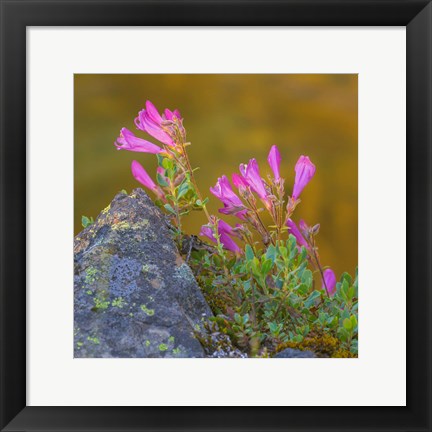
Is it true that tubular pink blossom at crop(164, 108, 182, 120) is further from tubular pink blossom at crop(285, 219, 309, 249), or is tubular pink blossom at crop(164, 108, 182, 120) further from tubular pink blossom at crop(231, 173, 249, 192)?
tubular pink blossom at crop(285, 219, 309, 249)

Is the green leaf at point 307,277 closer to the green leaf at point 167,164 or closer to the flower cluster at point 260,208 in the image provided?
the flower cluster at point 260,208

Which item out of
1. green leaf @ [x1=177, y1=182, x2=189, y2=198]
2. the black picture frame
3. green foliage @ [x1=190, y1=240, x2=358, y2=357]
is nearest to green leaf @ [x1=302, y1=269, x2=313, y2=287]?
green foliage @ [x1=190, y1=240, x2=358, y2=357]

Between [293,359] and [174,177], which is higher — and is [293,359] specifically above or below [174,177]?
below

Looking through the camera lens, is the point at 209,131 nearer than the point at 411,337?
No

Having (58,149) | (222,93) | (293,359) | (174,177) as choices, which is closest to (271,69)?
(222,93)

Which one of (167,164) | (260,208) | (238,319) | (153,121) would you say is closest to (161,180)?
(167,164)

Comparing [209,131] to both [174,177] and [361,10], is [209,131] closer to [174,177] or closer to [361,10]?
[174,177]
